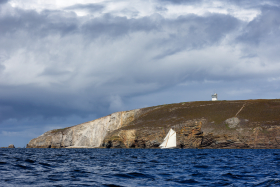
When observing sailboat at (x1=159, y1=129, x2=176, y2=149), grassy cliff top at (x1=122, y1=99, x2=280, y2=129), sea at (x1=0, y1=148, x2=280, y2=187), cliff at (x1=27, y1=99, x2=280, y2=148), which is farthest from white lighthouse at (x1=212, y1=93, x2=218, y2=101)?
sea at (x1=0, y1=148, x2=280, y2=187)

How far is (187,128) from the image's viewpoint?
358ft

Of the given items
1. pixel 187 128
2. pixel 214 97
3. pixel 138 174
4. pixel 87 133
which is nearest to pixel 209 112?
pixel 214 97

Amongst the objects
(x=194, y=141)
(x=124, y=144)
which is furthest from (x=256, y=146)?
(x=124, y=144)

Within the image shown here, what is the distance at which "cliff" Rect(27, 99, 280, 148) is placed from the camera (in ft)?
361

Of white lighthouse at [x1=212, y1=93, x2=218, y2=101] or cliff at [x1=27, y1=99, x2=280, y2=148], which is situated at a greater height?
white lighthouse at [x1=212, y1=93, x2=218, y2=101]

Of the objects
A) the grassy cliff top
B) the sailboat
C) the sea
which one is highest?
the grassy cliff top

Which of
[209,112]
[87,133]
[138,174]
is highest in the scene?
[209,112]

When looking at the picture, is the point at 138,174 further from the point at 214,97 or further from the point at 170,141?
the point at 214,97

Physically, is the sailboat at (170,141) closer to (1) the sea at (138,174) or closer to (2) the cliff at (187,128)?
(2) the cliff at (187,128)

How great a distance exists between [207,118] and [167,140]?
4065cm

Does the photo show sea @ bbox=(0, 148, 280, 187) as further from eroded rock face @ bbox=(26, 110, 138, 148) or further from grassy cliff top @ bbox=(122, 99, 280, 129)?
eroded rock face @ bbox=(26, 110, 138, 148)

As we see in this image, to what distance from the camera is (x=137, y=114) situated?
158 m

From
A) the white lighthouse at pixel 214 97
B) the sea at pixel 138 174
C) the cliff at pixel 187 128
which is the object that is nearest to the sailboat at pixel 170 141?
the cliff at pixel 187 128

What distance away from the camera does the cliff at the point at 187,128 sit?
10994 centimetres
